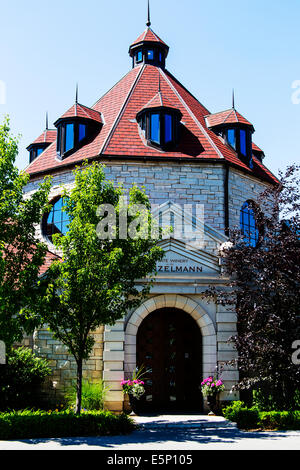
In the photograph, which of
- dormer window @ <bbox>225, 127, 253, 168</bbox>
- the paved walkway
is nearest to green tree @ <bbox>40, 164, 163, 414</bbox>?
the paved walkway

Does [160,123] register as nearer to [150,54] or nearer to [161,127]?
[161,127]

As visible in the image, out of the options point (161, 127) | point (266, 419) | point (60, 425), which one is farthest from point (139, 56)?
point (60, 425)

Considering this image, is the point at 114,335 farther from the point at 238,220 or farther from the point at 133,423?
the point at 238,220

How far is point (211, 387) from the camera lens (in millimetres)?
14930

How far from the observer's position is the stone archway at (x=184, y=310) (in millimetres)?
15430

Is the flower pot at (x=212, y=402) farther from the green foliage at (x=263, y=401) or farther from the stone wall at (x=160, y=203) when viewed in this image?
the green foliage at (x=263, y=401)

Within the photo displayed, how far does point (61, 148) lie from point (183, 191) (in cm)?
588

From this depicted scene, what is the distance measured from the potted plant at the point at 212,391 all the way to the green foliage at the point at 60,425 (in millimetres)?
3178

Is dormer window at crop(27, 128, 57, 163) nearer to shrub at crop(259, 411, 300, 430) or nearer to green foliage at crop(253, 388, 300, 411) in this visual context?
green foliage at crop(253, 388, 300, 411)

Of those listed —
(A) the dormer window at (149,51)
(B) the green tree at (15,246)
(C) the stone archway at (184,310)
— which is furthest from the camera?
(A) the dormer window at (149,51)

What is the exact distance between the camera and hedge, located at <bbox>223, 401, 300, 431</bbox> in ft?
42.7

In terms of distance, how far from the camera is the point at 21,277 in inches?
499

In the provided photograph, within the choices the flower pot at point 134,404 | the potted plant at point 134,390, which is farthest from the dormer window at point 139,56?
the flower pot at point 134,404

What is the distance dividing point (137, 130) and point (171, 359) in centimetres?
968
